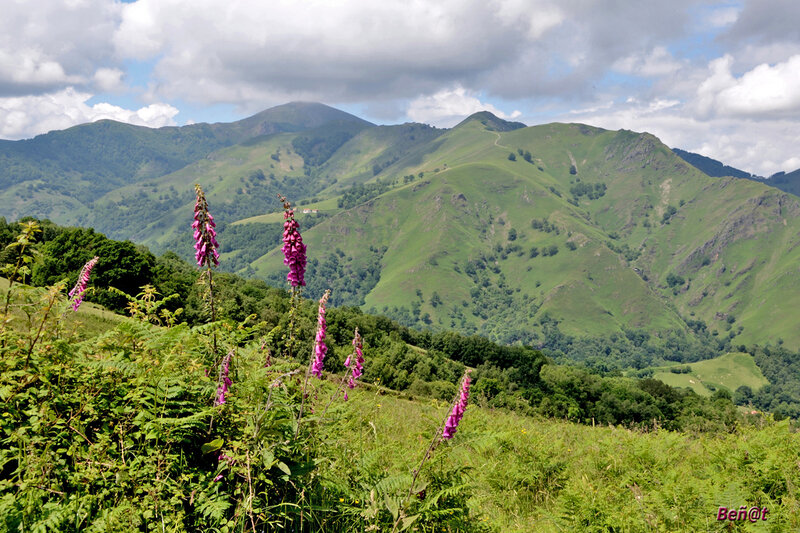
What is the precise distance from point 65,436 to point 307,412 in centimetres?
250

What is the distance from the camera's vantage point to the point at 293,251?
5.47 metres

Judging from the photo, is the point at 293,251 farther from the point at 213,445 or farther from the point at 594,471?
the point at 594,471

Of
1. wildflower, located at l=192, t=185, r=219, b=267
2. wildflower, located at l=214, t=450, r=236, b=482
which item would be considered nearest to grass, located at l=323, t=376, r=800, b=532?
wildflower, located at l=214, t=450, r=236, b=482

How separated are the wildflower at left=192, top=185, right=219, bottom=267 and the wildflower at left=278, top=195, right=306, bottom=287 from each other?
775 millimetres

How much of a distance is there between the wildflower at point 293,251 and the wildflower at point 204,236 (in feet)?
2.54

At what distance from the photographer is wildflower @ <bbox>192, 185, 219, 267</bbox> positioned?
4.89 meters

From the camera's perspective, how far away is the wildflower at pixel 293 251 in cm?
537

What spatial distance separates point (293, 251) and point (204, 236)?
1.00m

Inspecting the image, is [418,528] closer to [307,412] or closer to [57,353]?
[307,412]

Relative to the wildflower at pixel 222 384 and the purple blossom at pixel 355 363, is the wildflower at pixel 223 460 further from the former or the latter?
the purple blossom at pixel 355 363

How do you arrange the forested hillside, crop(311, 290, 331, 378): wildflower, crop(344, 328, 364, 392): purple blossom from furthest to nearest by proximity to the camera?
crop(344, 328, 364, 392): purple blossom < crop(311, 290, 331, 378): wildflower < the forested hillside

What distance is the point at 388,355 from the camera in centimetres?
5506

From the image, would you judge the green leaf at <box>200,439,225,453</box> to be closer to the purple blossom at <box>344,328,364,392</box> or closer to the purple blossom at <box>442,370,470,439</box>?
the purple blossom at <box>344,328,364,392</box>

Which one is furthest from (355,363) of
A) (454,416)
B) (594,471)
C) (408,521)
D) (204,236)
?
(594,471)
